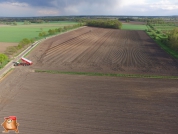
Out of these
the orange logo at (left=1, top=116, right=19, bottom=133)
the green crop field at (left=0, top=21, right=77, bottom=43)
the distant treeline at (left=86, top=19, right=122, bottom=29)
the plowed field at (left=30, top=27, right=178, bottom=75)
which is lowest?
the orange logo at (left=1, top=116, right=19, bottom=133)

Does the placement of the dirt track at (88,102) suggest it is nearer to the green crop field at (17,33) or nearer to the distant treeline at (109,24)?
the green crop field at (17,33)

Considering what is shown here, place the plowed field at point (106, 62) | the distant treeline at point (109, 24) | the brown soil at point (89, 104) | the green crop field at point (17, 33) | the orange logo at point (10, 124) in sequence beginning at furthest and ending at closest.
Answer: the distant treeline at point (109, 24) → the green crop field at point (17, 33) → the plowed field at point (106, 62) → the brown soil at point (89, 104) → the orange logo at point (10, 124)

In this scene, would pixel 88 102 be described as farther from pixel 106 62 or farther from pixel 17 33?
pixel 17 33

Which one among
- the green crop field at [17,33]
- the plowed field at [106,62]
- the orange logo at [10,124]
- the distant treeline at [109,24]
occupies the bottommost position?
the orange logo at [10,124]

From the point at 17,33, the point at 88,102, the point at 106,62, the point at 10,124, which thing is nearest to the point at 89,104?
the point at 88,102

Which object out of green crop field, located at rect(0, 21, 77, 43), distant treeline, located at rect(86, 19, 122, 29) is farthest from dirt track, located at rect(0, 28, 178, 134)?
distant treeline, located at rect(86, 19, 122, 29)

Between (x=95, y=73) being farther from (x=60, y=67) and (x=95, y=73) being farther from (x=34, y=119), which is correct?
(x=34, y=119)

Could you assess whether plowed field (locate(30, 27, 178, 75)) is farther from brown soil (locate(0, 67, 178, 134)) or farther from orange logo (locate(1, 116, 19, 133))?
orange logo (locate(1, 116, 19, 133))

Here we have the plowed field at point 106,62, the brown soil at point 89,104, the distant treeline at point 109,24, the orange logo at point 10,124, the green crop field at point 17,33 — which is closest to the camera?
the orange logo at point 10,124

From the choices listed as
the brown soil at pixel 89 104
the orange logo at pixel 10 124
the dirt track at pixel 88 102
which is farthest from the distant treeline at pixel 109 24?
the orange logo at pixel 10 124

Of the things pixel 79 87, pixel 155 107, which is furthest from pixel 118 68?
pixel 155 107
